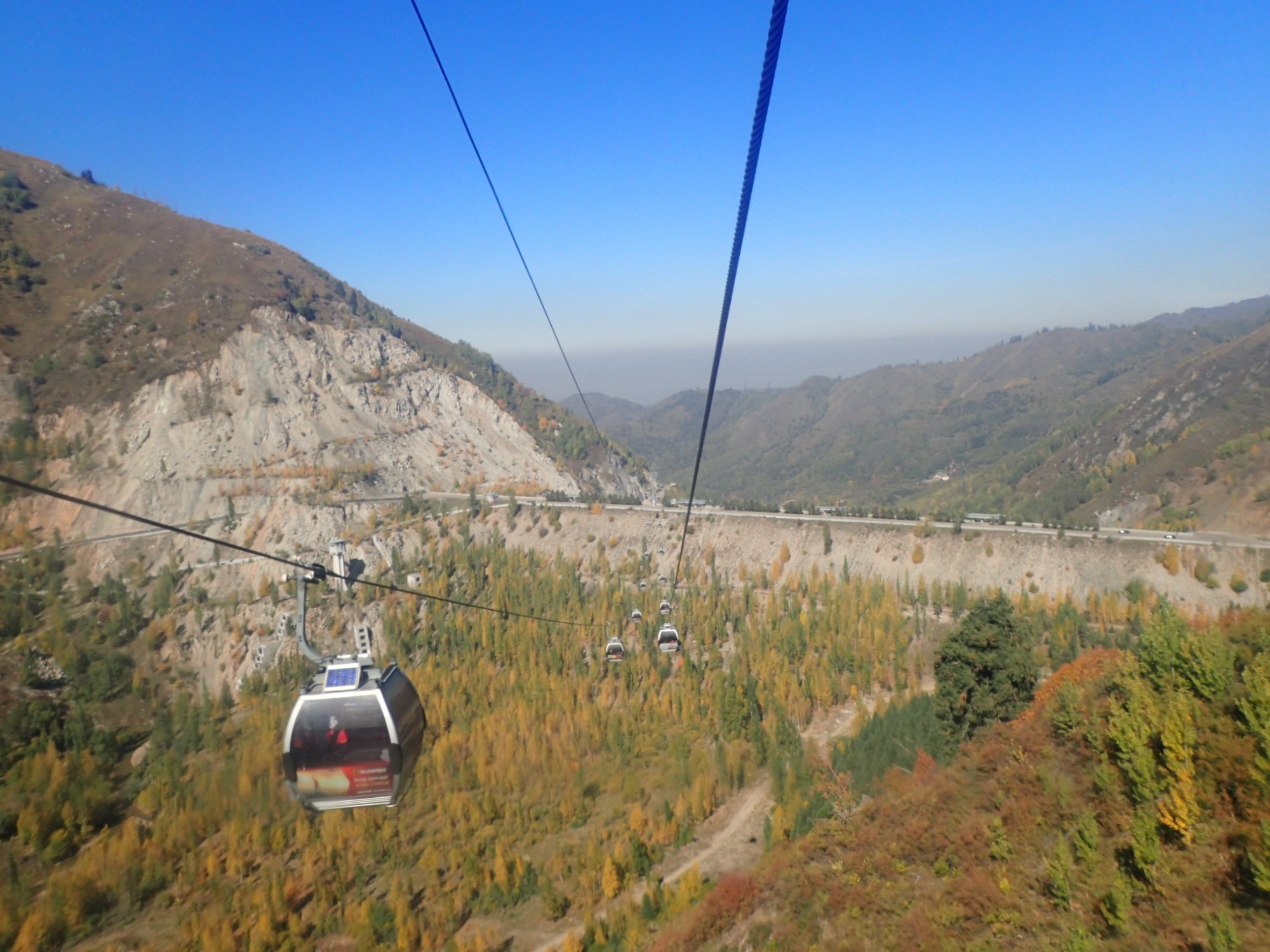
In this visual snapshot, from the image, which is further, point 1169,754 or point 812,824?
point 812,824

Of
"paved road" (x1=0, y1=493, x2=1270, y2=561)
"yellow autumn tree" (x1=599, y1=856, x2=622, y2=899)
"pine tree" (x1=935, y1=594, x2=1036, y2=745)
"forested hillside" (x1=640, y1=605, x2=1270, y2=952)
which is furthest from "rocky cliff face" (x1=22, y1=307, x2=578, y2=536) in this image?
"forested hillside" (x1=640, y1=605, x2=1270, y2=952)

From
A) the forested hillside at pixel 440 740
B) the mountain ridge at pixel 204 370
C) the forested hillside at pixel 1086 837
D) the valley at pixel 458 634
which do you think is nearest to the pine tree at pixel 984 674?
the valley at pixel 458 634

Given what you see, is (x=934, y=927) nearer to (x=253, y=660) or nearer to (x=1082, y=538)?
(x=1082, y=538)

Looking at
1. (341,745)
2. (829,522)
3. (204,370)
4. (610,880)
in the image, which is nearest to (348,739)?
(341,745)

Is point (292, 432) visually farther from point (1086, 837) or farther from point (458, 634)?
point (1086, 837)

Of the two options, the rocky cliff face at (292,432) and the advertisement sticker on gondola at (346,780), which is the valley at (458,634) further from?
the advertisement sticker on gondola at (346,780)

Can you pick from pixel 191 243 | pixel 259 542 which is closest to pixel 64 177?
pixel 191 243
